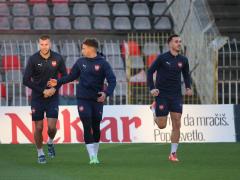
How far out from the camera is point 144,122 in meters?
20.0

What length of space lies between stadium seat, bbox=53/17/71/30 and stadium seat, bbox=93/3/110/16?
0.99 metres

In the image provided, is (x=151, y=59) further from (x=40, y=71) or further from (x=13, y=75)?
(x=40, y=71)

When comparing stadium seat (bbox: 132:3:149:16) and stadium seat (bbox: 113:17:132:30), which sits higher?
stadium seat (bbox: 132:3:149:16)

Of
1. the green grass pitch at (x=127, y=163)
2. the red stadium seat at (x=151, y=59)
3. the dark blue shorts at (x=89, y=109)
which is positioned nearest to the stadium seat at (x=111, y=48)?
the red stadium seat at (x=151, y=59)

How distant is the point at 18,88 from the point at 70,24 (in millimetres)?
4621

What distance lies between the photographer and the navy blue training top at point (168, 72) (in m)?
14.7

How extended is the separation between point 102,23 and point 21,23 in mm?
2415

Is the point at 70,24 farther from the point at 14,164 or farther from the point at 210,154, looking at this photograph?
the point at 14,164

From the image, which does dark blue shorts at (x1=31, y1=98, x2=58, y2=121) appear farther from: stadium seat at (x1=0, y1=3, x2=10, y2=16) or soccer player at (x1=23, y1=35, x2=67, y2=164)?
stadium seat at (x1=0, y1=3, x2=10, y2=16)

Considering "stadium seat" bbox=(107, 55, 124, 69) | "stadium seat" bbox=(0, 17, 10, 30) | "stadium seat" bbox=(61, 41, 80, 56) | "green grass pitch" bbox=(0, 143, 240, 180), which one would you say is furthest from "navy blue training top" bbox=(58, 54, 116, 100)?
"stadium seat" bbox=(0, 17, 10, 30)

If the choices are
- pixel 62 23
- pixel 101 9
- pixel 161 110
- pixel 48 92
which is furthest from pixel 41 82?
pixel 101 9

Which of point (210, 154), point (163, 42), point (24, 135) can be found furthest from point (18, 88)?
point (210, 154)

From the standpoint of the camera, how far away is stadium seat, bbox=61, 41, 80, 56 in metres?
23.0

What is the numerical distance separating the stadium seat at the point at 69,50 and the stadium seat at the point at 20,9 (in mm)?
3022
